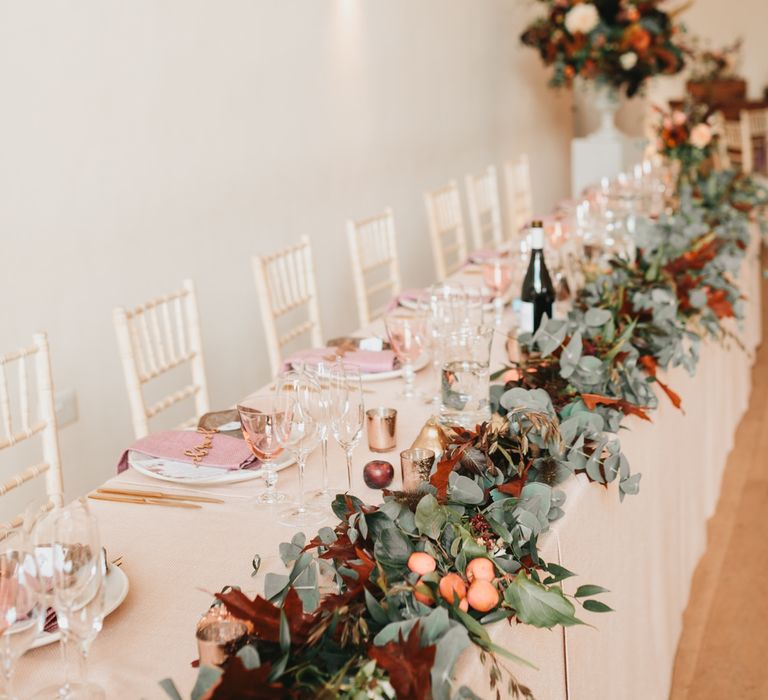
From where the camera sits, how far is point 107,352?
3164 mm

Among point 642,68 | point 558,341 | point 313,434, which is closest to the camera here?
point 313,434

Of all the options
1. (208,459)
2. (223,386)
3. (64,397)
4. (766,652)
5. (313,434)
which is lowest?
(766,652)

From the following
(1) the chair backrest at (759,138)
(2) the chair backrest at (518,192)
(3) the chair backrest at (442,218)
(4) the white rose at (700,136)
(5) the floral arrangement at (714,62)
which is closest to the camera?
(3) the chair backrest at (442,218)

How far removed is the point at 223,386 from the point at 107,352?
745 mm

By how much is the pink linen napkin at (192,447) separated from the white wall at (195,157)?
1235 mm

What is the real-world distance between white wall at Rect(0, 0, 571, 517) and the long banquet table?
136 cm

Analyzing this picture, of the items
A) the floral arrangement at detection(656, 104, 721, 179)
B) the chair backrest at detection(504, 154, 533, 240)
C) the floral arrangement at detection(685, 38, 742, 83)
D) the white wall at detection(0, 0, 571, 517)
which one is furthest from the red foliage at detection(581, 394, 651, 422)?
the floral arrangement at detection(685, 38, 742, 83)

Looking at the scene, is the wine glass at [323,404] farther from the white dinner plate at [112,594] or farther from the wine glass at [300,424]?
the white dinner plate at [112,594]

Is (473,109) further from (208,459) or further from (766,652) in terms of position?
(208,459)

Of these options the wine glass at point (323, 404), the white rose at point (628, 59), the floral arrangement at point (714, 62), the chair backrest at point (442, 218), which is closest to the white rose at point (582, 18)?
the white rose at point (628, 59)

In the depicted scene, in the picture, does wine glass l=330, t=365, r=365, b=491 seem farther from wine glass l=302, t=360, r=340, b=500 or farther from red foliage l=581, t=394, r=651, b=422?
red foliage l=581, t=394, r=651, b=422

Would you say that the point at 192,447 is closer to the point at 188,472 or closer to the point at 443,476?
the point at 188,472

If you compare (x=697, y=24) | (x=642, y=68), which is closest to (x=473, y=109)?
(x=642, y=68)

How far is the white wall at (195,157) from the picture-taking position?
2842 millimetres
